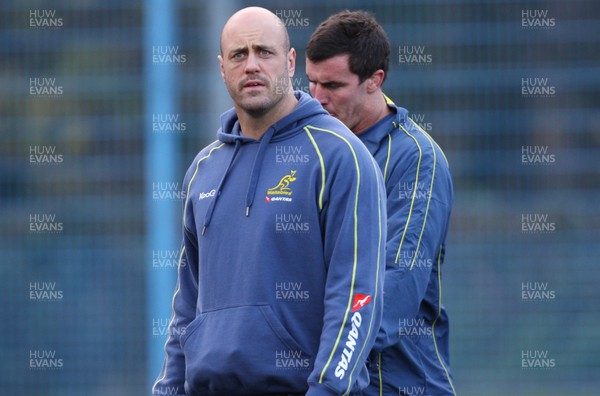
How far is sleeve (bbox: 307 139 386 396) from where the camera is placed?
9.51 ft

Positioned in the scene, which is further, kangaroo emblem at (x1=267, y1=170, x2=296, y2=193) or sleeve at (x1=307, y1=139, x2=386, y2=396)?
kangaroo emblem at (x1=267, y1=170, x2=296, y2=193)

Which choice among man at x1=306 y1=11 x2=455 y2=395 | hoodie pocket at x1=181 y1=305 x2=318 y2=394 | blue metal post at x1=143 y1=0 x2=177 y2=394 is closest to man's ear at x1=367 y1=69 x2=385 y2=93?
man at x1=306 y1=11 x2=455 y2=395

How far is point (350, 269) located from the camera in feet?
9.72

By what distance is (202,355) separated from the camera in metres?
3.03

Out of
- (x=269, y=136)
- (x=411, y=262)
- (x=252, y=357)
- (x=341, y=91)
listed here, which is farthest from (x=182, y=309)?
(x=341, y=91)

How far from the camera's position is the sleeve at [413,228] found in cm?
349

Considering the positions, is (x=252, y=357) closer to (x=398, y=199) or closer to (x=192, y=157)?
(x=398, y=199)

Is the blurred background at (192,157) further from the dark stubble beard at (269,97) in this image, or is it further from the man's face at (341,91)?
the dark stubble beard at (269,97)

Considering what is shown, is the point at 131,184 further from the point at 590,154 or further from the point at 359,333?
the point at 359,333

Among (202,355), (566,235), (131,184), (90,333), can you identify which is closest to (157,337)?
(90,333)

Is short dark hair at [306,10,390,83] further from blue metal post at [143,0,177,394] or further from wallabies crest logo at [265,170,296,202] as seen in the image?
blue metal post at [143,0,177,394]

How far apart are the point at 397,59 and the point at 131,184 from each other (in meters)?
1.31

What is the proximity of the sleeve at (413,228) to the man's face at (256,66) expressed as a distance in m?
0.62

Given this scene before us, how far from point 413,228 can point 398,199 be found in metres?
0.10
